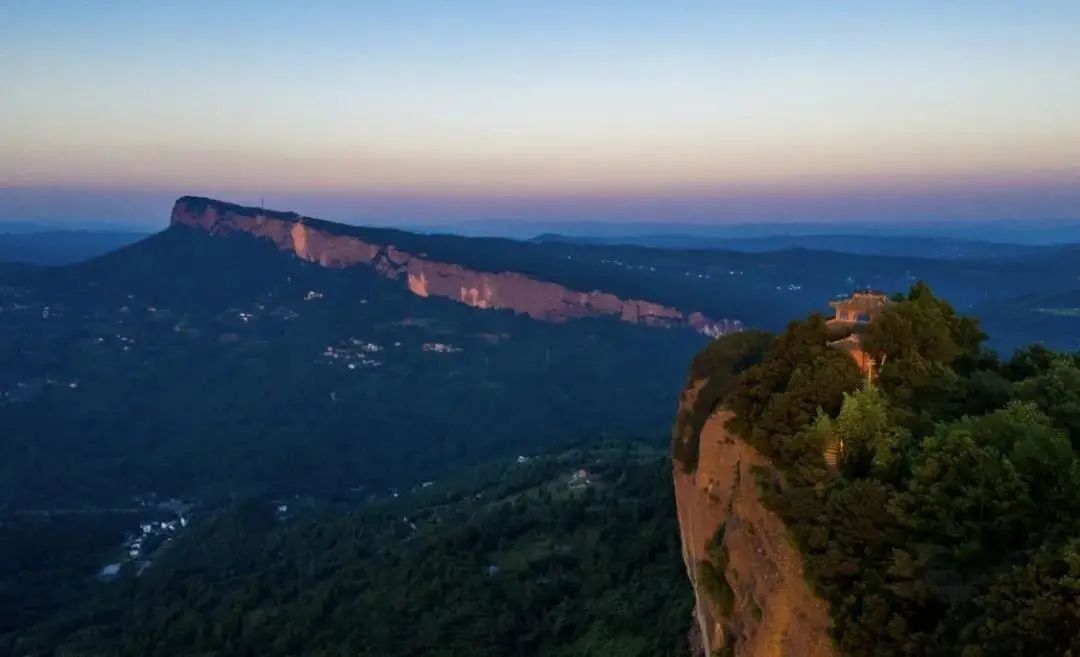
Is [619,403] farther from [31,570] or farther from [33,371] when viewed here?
[33,371]

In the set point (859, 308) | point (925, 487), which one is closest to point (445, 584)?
point (859, 308)

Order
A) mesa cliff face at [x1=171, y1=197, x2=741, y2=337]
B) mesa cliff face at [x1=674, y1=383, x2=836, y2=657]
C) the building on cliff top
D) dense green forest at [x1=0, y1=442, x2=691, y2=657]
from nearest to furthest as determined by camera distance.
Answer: mesa cliff face at [x1=674, y1=383, x2=836, y2=657] → the building on cliff top → dense green forest at [x1=0, y1=442, x2=691, y2=657] → mesa cliff face at [x1=171, y1=197, x2=741, y2=337]

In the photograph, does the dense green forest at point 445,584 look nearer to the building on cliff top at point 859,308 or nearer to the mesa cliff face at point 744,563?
the mesa cliff face at point 744,563

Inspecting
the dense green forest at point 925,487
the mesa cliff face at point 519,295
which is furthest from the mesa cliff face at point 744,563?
the mesa cliff face at point 519,295

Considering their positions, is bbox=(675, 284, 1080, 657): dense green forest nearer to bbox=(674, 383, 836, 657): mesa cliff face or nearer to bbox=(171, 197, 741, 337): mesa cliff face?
bbox=(674, 383, 836, 657): mesa cliff face

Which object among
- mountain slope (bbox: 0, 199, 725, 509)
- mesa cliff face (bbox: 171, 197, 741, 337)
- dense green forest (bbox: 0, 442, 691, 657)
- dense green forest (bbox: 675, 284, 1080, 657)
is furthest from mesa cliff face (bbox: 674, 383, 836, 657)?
mesa cliff face (bbox: 171, 197, 741, 337)

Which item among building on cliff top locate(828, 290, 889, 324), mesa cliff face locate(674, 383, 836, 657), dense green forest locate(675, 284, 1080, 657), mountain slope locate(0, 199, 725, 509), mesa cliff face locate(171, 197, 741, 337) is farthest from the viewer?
mesa cliff face locate(171, 197, 741, 337)
